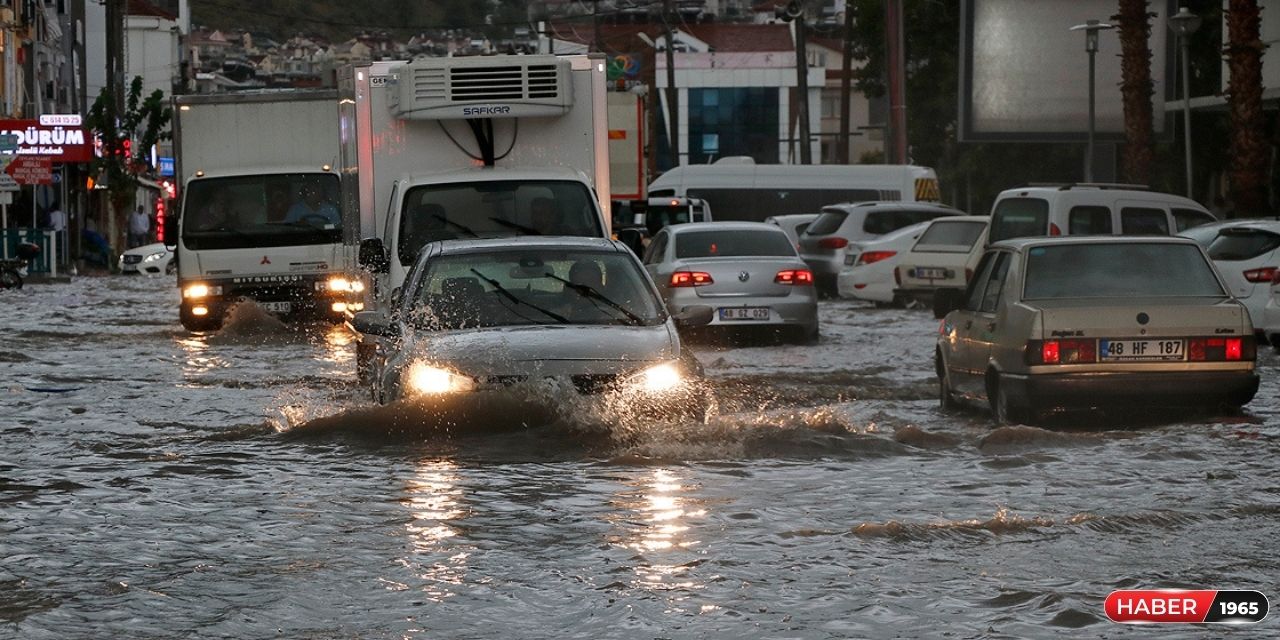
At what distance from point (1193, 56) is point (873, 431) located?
38.8 m

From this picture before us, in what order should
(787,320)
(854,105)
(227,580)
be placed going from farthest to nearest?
(854,105)
(787,320)
(227,580)

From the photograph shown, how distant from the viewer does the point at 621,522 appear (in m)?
9.89

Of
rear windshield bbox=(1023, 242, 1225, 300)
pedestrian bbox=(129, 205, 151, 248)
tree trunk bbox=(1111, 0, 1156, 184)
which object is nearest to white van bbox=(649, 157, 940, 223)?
tree trunk bbox=(1111, 0, 1156, 184)

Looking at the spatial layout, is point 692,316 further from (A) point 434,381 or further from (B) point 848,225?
(B) point 848,225

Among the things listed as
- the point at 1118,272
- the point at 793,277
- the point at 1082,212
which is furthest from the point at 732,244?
the point at 1118,272

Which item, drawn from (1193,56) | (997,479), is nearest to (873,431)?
(997,479)

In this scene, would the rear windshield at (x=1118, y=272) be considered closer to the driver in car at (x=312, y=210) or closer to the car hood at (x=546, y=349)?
the car hood at (x=546, y=349)

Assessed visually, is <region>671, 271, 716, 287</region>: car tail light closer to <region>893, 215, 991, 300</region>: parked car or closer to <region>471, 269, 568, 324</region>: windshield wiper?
<region>893, 215, 991, 300</region>: parked car

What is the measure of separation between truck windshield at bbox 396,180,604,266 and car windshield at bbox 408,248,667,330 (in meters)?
3.65

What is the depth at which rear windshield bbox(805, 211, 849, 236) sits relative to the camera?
119ft

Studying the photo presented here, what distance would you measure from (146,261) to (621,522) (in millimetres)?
50738

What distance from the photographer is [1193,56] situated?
166 ft

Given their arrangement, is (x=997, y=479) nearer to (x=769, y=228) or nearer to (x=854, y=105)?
(x=769, y=228)

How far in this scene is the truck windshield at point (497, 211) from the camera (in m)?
17.5
